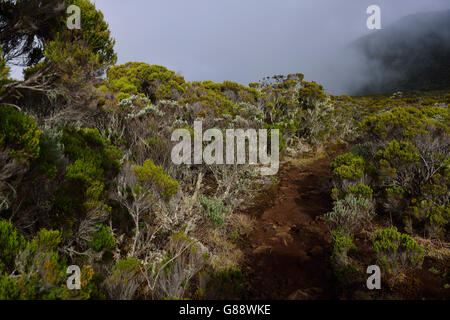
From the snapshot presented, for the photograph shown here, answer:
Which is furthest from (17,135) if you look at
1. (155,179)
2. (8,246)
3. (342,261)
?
(342,261)

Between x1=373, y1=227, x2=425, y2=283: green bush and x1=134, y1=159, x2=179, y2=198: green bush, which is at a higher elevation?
x1=134, y1=159, x2=179, y2=198: green bush

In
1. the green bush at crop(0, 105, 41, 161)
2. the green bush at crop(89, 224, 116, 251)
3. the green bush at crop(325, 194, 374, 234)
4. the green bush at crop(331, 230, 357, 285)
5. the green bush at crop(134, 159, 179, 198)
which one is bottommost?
the green bush at crop(331, 230, 357, 285)

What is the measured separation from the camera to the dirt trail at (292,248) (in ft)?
13.2

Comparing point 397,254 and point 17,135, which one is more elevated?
point 17,135

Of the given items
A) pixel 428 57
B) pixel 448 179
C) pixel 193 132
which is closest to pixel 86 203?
pixel 193 132

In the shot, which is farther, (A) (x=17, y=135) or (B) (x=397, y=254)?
(B) (x=397, y=254)

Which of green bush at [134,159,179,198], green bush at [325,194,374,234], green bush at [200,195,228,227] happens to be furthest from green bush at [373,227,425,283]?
green bush at [134,159,179,198]

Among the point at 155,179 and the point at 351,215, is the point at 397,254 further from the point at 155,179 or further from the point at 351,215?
the point at 155,179

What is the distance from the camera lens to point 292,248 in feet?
17.2

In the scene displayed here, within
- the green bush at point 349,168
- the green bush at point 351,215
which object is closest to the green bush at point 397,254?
the green bush at point 351,215

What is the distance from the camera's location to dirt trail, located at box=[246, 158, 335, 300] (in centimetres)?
→ 402

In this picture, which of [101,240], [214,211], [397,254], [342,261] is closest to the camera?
[101,240]

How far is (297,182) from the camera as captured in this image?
9.59 meters

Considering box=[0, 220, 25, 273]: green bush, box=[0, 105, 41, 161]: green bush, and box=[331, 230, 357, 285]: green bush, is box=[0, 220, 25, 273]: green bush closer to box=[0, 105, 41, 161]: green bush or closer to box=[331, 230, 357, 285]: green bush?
box=[0, 105, 41, 161]: green bush
